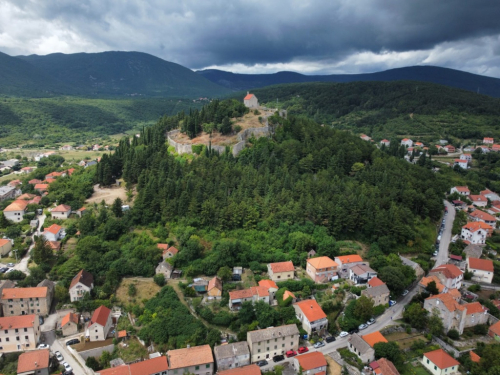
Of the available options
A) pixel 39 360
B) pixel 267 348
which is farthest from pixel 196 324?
pixel 39 360

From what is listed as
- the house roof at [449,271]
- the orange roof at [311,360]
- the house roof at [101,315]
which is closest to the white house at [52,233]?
the house roof at [101,315]

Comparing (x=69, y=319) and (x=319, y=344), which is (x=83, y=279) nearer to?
(x=69, y=319)

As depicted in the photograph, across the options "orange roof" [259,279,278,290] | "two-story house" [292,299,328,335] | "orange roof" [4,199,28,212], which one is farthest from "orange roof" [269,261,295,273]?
"orange roof" [4,199,28,212]

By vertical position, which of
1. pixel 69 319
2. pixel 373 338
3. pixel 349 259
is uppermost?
pixel 349 259

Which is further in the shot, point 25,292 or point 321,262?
point 321,262

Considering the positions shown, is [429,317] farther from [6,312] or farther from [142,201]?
[6,312]

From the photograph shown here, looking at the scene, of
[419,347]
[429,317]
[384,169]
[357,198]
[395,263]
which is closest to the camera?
[419,347]

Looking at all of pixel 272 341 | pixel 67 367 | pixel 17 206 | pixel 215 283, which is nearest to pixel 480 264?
pixel 272 341
